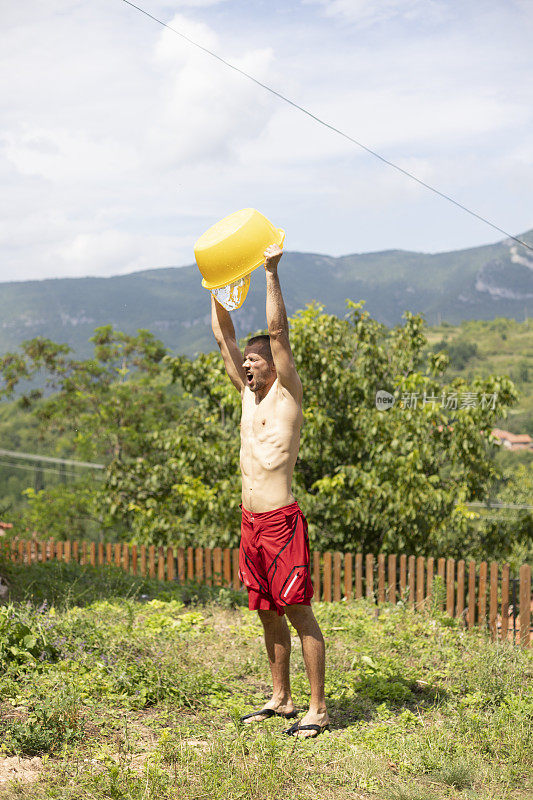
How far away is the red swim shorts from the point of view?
144 inches

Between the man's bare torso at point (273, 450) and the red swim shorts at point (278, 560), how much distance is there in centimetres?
7

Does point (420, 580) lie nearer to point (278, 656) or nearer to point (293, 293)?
point (278, 656)

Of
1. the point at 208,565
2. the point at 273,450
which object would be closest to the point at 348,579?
the point at 208,565

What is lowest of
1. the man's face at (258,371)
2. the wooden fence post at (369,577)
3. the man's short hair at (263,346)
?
the wooden fence post at (369,577)

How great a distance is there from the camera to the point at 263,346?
3.87 meters

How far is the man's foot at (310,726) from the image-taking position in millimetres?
3701

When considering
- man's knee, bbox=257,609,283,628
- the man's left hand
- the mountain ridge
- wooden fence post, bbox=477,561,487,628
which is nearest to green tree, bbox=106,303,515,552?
wooden fence post, bbox=477,561,487,628

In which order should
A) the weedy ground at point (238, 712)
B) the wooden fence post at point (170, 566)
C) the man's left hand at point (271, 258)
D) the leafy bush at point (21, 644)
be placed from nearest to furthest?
the weedy ground at point (238, 712)
the man's left hand at point (271, 258)
the leafy bush at point (21, 644)
the wooden fence post at point (170, 566)

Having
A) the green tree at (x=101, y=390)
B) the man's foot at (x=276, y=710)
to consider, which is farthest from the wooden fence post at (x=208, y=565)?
the green tree at (x=101, y=390)

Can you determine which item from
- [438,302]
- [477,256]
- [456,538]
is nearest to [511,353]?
[456,538]

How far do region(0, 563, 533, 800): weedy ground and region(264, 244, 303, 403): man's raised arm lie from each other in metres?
1.71

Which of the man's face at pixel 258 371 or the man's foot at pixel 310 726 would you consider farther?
the man's face at pixel 258 371

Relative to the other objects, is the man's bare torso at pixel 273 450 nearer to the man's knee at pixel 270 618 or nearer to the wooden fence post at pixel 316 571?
the man's knee at pixel 270 618

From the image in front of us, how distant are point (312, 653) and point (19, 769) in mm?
1421
